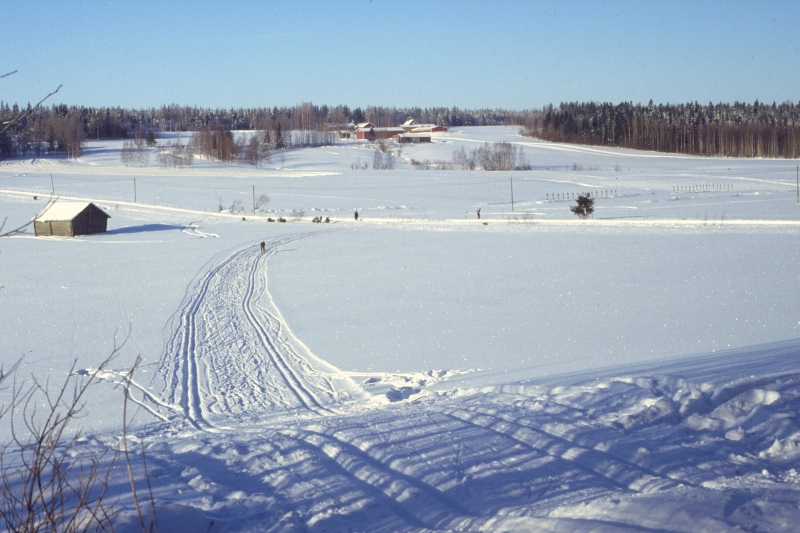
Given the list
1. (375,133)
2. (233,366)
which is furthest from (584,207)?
(375,133)

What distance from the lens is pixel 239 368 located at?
11.4m

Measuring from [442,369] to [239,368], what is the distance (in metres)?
3.51

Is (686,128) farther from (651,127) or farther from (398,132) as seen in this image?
(398,132)

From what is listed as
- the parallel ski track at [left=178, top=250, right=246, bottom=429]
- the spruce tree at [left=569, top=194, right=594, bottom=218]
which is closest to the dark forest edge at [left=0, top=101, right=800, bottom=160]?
the spruce tree at [left=569, top=194, right=594, bottom=218]

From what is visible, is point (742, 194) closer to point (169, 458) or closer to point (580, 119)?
point (169, 458)

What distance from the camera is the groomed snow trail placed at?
909 centimetres

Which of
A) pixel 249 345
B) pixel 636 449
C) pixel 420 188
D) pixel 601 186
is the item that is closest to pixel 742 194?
pixel 601 186

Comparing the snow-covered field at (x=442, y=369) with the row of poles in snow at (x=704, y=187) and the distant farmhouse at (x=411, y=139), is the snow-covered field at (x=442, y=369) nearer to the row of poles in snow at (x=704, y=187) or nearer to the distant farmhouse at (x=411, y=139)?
the row of poles in snow at (x=704, y=187)

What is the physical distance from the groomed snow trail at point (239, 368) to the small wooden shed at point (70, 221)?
75.2 feet

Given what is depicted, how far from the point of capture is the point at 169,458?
614cm

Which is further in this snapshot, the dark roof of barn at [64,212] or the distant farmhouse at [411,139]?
the distant farmhouse at [411,139]

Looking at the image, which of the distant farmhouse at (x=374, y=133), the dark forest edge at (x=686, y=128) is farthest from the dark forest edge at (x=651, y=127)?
the distant farmhouse at (x=374, y=133)

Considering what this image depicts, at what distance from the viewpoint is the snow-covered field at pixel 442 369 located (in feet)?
15.7

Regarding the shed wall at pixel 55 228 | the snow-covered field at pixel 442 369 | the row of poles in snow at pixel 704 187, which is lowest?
the snow-covered field at pixel 442 369
